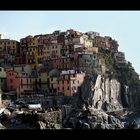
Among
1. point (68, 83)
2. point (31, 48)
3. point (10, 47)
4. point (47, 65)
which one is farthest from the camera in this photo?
point (10, 47)

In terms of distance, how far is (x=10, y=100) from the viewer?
88.3ft

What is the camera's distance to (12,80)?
29.9m

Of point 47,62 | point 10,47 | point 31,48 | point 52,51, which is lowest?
point 47,62

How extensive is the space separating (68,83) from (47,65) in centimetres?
433

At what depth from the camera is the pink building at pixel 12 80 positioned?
29.8 metres

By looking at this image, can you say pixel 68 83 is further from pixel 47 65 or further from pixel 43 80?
pixel 47 65

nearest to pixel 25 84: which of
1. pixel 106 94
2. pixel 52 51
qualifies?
pixel 52 51

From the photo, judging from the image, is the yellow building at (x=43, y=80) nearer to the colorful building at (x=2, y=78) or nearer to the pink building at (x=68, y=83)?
the pink building at (x=68, y=83)

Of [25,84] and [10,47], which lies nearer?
[25,84]

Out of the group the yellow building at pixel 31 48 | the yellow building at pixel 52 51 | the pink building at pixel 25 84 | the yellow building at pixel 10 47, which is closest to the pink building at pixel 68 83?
the pink building at pixel 25 84

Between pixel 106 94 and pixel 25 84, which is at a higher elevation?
pixel 25 84

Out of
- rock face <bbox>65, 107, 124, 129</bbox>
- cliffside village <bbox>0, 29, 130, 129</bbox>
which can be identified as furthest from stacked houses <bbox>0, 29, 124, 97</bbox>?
rock face <bbox>65, 107, 124, 129</bbox>

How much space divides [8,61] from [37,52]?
8.19ft
